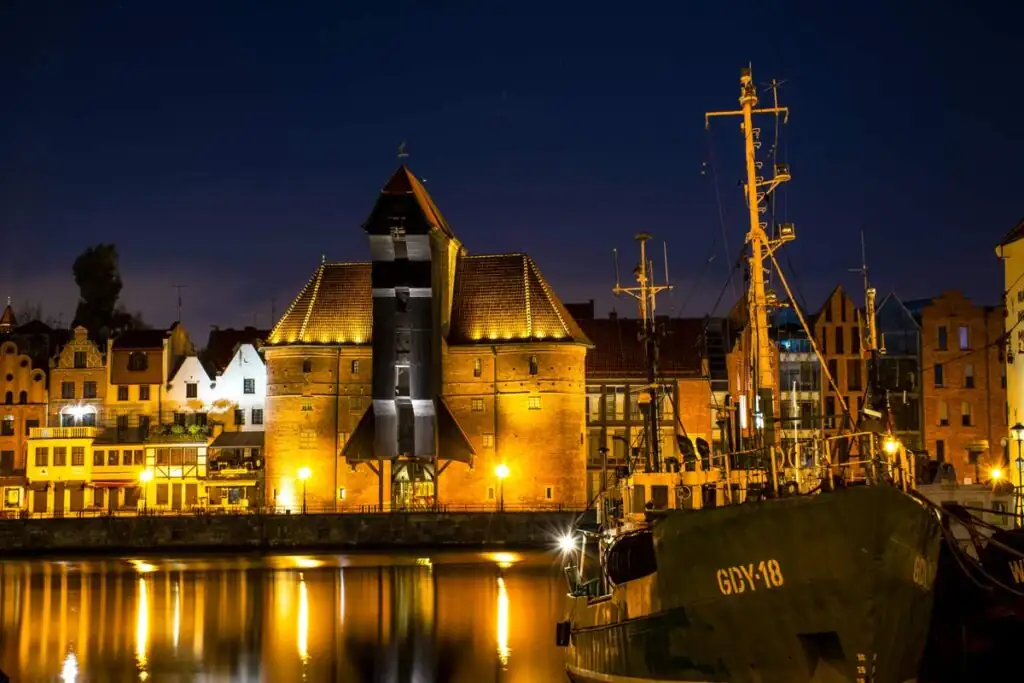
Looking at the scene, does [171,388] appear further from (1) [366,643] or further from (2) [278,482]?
(1) [366,643]

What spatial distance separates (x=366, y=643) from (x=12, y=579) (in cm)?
2742

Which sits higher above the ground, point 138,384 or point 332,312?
point 332,312

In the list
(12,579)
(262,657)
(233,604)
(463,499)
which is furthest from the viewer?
(463,499)

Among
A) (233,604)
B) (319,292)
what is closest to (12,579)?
(233,604)

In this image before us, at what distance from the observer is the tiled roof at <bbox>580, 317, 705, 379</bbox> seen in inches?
3905

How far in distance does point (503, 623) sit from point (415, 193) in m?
45.6

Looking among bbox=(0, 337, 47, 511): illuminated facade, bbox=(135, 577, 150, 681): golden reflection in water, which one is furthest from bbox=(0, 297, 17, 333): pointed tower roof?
bbox=(135, 577, 150, 681): golden reflection in water

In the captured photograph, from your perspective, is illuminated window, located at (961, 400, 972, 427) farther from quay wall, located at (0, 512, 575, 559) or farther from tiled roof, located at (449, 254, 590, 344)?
quay wall, located at (0, 512, 575, 559)

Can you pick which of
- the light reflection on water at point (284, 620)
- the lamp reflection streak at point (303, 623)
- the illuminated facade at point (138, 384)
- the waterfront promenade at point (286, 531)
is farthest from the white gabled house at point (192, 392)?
the lamp reflection streak at point (303, 623)

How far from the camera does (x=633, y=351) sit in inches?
3989

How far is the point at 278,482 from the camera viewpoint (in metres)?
92.4

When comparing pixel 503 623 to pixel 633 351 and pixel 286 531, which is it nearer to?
pixel 286 531

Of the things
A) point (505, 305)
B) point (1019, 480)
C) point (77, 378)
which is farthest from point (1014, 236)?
point (77, 378)

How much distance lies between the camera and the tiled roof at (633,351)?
99188 mm
